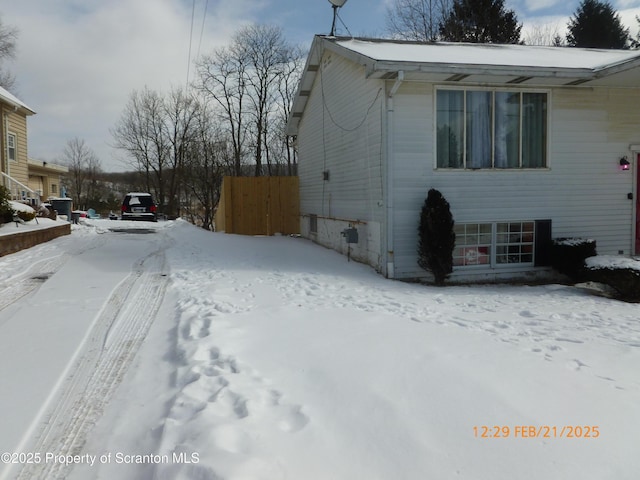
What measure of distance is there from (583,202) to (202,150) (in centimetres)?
2914

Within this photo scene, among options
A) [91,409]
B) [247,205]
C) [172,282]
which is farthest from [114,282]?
[247,205]

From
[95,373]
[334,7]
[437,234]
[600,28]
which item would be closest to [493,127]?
[437,234]

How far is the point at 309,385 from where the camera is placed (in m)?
3.57

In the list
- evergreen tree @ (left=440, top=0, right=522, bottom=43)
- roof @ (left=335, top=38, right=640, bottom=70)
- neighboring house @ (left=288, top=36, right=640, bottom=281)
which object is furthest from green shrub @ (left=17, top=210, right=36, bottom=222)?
evergreen tree @ (left=440, top=0, right=522, bottom=43)

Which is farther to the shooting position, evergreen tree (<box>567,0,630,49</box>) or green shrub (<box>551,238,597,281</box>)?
evergreen tree (<box>567,0,630,49</box>)

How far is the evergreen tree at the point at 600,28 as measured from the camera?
29.2 meters

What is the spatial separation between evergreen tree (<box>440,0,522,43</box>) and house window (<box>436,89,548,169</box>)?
69.1 ft

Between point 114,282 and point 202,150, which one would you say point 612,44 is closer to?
point 202,150

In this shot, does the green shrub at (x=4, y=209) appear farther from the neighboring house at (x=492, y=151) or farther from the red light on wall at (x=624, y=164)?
the red light on wall at (x=624, y=164)

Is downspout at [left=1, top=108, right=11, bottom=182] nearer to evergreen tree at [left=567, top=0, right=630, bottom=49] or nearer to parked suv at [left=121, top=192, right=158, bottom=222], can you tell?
parked suv at [left=121, top=192, right=158, bottom=222]

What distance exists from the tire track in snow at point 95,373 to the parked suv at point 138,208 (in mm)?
17301

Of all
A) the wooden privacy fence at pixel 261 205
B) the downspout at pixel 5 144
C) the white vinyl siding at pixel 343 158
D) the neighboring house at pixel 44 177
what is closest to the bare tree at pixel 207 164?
the neighboring house at pixel 44 177

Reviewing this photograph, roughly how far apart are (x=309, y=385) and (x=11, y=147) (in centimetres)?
1895

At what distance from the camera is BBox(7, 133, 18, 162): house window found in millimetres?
17422
